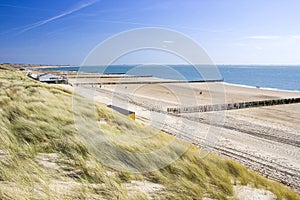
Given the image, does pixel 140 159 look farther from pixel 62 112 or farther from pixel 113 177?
pixel 62 112

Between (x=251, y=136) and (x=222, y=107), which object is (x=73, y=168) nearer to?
(x=251, y=136)

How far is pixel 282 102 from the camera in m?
29.8

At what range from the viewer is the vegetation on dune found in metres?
4.15

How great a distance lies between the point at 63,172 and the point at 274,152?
10.4 m

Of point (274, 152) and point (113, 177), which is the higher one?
point (113, 177)

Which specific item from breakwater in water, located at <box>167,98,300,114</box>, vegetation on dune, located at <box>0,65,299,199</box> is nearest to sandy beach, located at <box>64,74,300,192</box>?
breakwater in water, located at <box>167,98,300,114</box>

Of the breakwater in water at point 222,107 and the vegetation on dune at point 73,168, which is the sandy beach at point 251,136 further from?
the vegetation on dune at point 73,168

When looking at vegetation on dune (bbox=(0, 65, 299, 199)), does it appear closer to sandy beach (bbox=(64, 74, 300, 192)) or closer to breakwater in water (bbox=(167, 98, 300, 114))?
sandy beach (bbox=(64, 74, 300, 192))

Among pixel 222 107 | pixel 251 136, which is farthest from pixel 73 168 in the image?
pixel 222 107

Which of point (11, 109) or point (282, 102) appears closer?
point (11, 109)

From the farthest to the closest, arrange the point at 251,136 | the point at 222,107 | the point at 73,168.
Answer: the point at 222,107
the point at 251,136
the point at 73,168

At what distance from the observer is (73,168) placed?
5074 mm

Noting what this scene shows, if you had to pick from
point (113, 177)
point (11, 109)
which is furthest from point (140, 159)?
point (11, 109)

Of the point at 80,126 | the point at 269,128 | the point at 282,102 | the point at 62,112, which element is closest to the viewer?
the point at 80,126
